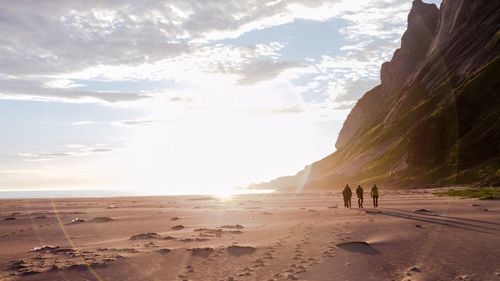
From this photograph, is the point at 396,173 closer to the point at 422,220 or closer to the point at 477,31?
the point at 477,31

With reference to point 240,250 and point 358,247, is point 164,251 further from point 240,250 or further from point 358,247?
point 358,247

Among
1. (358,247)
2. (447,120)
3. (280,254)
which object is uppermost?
(447,120)

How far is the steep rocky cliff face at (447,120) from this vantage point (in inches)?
3743

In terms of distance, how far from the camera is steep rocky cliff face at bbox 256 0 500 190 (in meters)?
95.1

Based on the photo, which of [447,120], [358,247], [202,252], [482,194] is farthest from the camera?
[447,120]

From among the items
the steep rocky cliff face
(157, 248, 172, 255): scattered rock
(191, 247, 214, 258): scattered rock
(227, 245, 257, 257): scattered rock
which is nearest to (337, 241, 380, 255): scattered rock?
(227, 245, 257, 257): scattered rock

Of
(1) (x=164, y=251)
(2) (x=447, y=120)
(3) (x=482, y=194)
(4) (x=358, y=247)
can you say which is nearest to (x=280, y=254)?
(4) (x=358, y=247)

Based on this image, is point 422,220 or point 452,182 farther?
point 452,182

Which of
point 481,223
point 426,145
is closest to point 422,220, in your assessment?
point 481,223

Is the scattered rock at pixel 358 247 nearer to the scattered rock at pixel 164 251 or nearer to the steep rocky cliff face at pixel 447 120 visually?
the scattered rock at pixel 164 251

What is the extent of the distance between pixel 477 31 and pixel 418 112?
3465 cm

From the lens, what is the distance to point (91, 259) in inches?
671

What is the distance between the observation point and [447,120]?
113438mm

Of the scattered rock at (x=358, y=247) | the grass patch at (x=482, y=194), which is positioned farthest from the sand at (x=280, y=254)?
the grass patch at (x=482, y=194)
